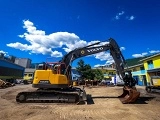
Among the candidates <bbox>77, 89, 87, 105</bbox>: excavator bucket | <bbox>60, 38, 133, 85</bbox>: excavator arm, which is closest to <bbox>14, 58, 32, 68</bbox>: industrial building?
<bbox>60, 38, 133, 85</bbox>: excavator arm

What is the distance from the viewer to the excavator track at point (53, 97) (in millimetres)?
12637

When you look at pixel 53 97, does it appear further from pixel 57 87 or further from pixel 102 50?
pixel 102 50

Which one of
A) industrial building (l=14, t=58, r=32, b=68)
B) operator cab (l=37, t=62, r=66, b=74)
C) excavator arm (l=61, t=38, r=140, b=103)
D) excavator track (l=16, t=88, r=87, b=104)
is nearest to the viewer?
excavator track (l=16, t=88, r=87, b=104)

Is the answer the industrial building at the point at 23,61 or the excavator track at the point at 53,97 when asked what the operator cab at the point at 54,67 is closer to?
the excavator track at the point at 53,97

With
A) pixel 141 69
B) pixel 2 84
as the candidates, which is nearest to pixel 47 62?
pixel 2 84

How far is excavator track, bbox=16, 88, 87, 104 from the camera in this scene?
1264cm

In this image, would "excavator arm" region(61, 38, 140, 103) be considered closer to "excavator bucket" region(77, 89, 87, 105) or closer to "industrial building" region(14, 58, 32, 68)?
"excavator bucket" region(77, 89, 87, 105)

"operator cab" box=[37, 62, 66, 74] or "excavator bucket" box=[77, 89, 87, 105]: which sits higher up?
"operator cab" box=[37, 62, 66, 74]

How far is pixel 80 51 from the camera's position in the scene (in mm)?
14688

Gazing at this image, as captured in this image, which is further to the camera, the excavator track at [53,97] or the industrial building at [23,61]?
the industrial building at [23,61]

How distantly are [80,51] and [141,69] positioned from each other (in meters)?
38.2

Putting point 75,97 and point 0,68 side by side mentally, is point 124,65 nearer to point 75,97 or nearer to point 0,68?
point 75,97

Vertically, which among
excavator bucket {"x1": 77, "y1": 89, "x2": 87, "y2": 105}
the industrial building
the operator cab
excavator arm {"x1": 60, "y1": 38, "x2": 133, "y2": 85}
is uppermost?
the industrial building

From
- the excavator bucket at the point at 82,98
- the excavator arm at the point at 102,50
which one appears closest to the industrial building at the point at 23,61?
the excavator arm at the point at 102,50
